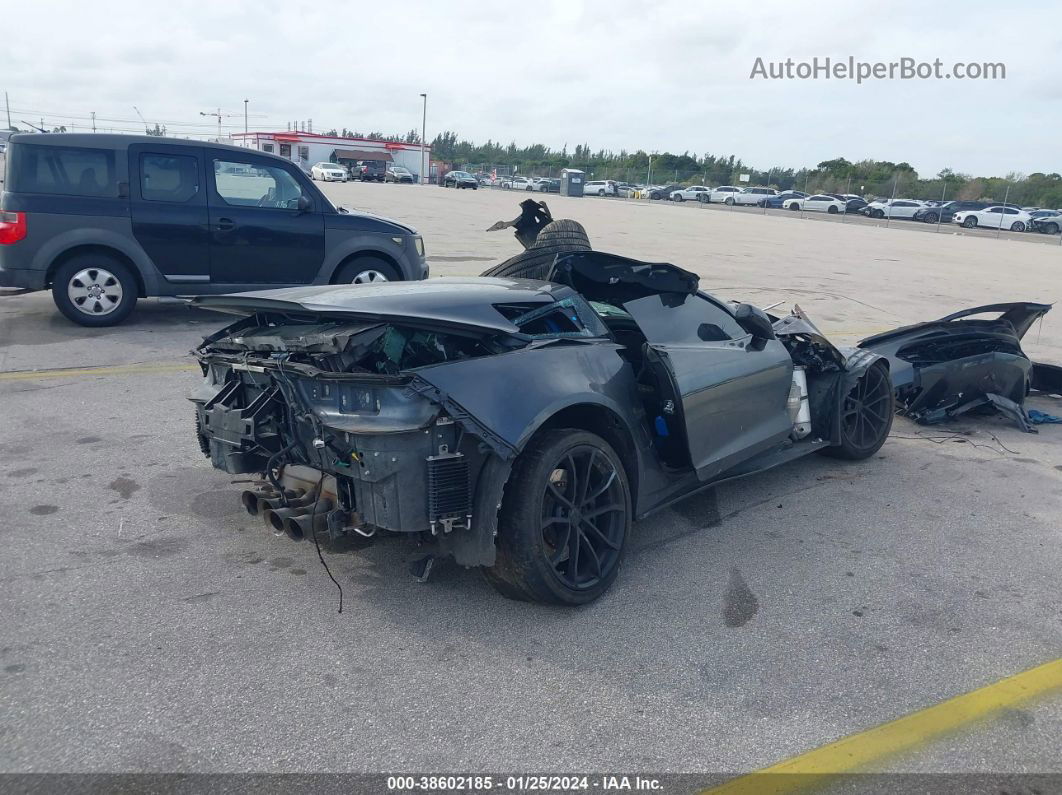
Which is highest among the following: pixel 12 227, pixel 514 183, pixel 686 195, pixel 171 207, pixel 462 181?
pixel 514 183

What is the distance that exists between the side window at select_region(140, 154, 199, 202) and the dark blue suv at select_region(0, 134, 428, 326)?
0.04ft

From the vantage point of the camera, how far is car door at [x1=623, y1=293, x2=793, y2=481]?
4.53 meters

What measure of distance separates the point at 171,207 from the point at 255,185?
3.09 feet

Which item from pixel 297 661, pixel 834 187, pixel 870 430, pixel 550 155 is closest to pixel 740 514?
pixel 870 430

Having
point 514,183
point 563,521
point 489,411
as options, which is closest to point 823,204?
point 514,183

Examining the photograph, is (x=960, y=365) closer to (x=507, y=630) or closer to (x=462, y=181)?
(x=507, y=630)

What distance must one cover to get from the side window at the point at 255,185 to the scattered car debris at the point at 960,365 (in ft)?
21.2

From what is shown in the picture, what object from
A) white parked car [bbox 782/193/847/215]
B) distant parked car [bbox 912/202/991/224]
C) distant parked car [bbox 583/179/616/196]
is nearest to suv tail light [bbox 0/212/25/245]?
distant parked car [bbox 912/202/991/224]

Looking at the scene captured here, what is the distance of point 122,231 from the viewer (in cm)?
915

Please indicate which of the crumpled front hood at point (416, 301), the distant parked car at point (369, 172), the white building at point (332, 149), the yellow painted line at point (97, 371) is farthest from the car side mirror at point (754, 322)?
the white building at point (332, 149)

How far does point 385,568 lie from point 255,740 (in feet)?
4.51

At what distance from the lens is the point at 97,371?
7699 millimetres

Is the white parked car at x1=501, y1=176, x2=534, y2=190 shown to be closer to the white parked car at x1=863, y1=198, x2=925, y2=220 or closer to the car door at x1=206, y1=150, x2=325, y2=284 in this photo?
the white parked car at x1=863, y1=198, x2=925, y2=220

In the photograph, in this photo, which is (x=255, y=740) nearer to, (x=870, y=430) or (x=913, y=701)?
(x=913, y=701)
